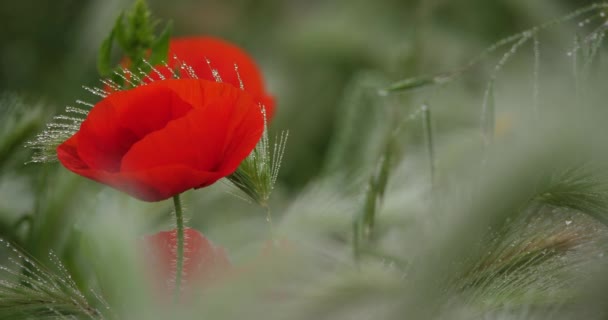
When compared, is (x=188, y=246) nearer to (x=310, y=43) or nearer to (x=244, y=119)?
(x=244, y=119)

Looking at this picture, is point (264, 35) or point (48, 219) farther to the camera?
point (264, 35)

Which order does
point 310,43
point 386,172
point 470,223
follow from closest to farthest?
point 470,223, point 386,172, point 310,43

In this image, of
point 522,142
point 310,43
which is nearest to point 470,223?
point 522,142

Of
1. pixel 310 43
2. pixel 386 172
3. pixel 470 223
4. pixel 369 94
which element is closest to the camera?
pixel 470 223

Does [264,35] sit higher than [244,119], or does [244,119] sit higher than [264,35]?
[264,35]

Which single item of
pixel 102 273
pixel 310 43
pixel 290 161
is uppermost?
pixel 310 43

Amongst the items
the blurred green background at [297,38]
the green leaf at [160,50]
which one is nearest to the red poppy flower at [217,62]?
the green leaf at [160,50]

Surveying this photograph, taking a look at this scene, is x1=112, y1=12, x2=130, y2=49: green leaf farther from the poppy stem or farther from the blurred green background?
the blurred green background

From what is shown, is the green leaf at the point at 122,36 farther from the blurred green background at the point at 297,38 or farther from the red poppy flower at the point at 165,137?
the blurred green background at the point at 297,38
